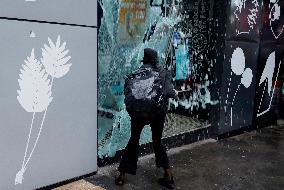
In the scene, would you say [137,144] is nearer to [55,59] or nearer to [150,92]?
[150,92]

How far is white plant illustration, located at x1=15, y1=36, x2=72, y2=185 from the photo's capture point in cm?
448

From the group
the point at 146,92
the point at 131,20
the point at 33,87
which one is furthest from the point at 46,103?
the point at 131,20

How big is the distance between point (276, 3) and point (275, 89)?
192cm

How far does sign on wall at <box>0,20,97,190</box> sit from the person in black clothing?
0.56 m

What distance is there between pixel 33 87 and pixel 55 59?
429 millimetres

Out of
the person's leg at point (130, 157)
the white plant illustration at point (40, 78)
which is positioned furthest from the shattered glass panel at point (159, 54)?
the white plant illustration at point (40, 78)

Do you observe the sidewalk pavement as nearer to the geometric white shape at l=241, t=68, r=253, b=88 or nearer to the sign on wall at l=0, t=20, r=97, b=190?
the sign on wall at l=0, t=20, r=97, b=190

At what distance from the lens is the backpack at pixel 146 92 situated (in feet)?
15.5

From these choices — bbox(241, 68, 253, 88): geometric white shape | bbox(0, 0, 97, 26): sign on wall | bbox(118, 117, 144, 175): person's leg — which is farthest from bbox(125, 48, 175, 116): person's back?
bbox(241, 68, 253, 88): geometric white shape

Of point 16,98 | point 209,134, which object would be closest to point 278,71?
point 209,134

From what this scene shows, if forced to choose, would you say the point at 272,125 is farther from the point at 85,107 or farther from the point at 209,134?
the point at 85,107

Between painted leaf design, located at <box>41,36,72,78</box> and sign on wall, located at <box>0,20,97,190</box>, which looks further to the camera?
painted leaf design, located at <box>41,36,72,78</box>

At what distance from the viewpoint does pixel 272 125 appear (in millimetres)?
9172

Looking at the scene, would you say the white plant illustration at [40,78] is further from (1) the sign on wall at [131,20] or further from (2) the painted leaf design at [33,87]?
(1) the sign on wall at [131,20]
